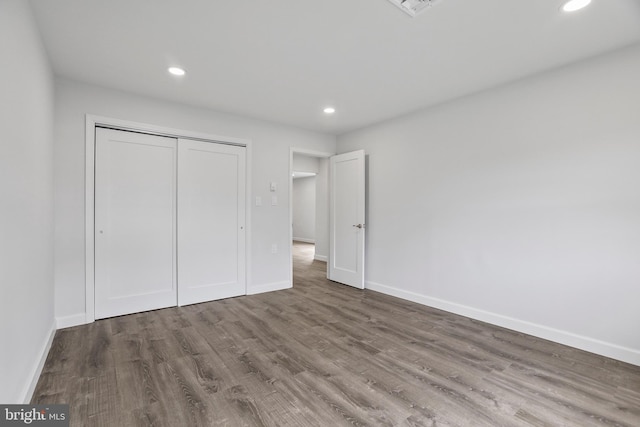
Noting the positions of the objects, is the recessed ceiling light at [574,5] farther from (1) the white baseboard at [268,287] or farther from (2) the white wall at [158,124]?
(1) the white baseboard at [268,287]

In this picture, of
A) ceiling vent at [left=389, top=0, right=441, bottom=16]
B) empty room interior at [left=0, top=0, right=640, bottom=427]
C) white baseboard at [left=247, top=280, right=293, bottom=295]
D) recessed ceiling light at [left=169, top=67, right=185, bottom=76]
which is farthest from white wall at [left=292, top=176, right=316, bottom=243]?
ceiling vent at [left=389, top=0, right=441, bottom=16]

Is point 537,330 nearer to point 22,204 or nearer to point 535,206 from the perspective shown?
point 535,206

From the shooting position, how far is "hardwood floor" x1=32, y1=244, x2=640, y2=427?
69.4 inches

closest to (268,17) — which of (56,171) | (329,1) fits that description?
(329,1)

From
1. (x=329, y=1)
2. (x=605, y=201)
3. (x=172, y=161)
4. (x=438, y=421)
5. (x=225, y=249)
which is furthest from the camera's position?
(x=225, y=249)

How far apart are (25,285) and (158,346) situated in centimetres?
115

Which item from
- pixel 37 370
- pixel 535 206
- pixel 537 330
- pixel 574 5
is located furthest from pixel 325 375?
pixel 574 5

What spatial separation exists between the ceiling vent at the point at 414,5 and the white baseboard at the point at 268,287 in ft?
11.9

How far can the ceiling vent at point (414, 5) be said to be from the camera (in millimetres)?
1908

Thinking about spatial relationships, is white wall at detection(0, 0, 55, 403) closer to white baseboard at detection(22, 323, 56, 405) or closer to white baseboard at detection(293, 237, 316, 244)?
white baseboard at detection(22, 323, 56, 405)

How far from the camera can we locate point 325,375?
2.18 m

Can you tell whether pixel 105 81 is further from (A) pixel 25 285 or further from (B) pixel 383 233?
(B) pixel 383 233

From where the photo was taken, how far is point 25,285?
1.81 meters

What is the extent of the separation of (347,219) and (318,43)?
2.85 meters
